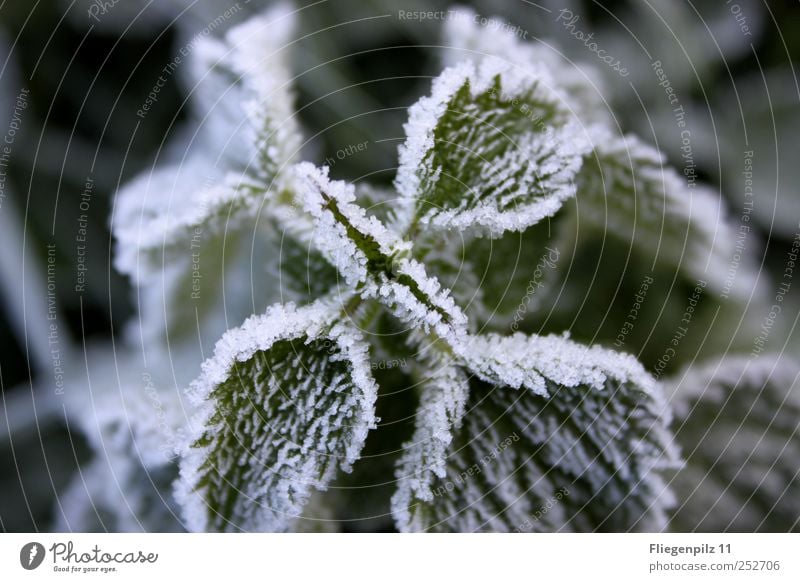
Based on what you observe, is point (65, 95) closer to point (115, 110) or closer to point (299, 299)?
point (115, 110)

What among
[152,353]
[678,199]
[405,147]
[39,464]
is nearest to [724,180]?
[678,199]

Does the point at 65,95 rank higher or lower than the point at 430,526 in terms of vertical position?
higher

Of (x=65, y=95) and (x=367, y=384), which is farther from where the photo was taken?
(x=65, y=95)

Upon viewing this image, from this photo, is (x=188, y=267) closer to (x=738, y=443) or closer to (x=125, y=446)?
(x=125, y=446)
